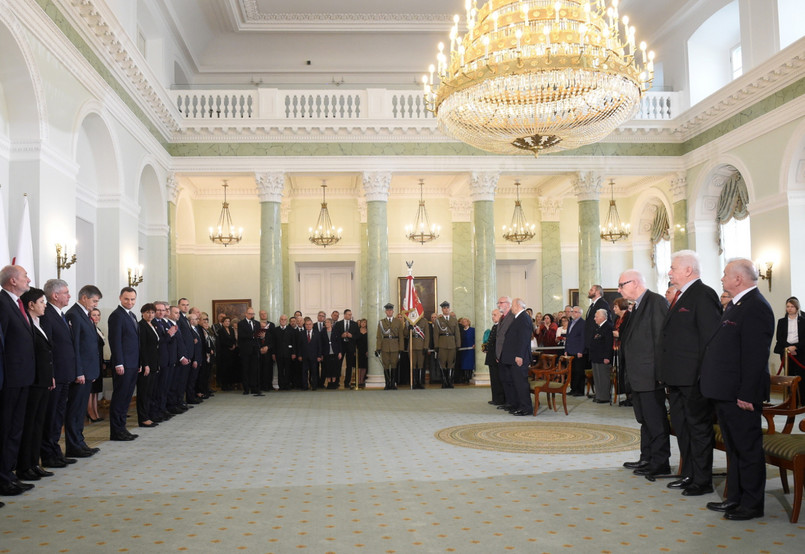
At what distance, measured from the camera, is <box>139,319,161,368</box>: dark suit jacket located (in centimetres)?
917

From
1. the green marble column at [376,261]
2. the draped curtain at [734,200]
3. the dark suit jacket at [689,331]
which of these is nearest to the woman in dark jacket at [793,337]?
the draped curtain at [734,200]

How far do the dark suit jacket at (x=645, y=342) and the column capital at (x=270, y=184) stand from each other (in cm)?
1129

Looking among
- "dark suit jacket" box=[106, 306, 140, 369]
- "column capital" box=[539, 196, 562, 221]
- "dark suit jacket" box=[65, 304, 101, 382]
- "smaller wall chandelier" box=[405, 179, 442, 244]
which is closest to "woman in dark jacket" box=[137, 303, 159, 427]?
"dark suit jacket" box=[106, 306, 140, 369]

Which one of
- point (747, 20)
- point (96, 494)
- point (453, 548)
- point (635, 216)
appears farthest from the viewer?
point (635, 216)

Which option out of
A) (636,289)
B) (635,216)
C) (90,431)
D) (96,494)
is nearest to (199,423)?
(90,431)

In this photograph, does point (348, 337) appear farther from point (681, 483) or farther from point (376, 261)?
point (681, 483)

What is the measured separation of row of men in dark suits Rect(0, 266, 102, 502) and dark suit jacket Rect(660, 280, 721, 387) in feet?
17.1

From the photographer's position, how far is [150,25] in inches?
576

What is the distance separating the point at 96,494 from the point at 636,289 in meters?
4.92

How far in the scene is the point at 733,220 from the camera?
53.2 feet

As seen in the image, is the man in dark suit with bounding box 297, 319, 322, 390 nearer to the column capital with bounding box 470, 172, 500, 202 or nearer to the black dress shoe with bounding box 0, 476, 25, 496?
the column capital with bounding box 470, 172, 500, 202

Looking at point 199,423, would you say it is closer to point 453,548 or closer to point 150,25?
point 453,548

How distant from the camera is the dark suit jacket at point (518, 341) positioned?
33.1 feet

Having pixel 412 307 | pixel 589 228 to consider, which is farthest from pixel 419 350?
pixel 589 228
